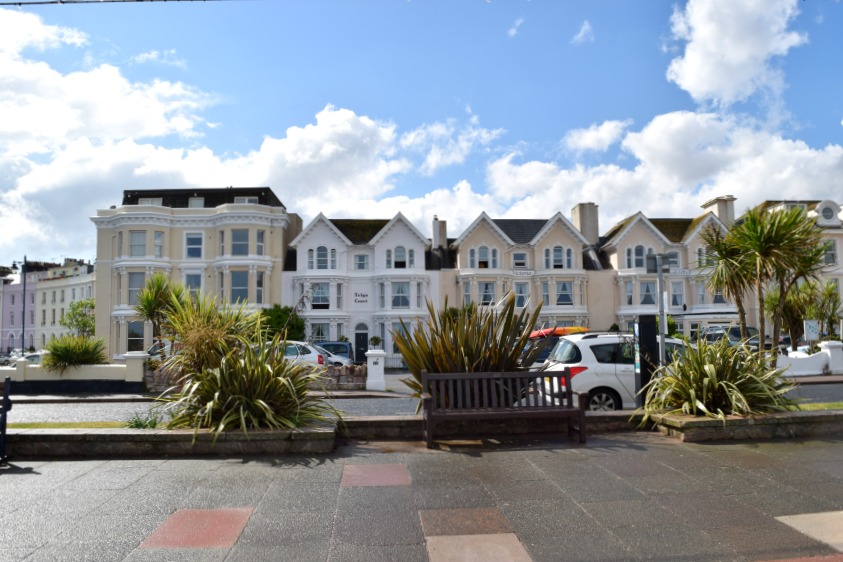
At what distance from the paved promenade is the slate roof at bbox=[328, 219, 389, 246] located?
36682 millimetres

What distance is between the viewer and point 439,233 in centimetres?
4525

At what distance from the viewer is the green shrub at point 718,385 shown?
8141mm

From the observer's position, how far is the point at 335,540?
441cm

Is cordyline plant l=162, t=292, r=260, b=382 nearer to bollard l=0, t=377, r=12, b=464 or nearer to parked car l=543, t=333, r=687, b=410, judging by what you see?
bollard l=0, t=377, r=12, b=464

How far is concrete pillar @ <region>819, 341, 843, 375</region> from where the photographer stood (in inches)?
883

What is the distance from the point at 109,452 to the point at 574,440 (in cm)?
541

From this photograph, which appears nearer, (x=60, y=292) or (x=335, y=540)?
(x=335, y=540)

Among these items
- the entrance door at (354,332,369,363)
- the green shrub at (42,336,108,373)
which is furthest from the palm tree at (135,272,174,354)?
the entrance door at (354,332,369,363)

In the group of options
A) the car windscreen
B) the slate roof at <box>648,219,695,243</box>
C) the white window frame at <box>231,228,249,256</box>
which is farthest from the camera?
the slate roof at <box>648,219,695,243</box>

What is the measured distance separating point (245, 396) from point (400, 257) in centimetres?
3508

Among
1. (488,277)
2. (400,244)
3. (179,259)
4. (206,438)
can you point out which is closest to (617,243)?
(488,277)

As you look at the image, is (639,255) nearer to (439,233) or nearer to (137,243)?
(439,233)

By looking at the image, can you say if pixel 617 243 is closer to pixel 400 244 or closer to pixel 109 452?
pixel 400 244

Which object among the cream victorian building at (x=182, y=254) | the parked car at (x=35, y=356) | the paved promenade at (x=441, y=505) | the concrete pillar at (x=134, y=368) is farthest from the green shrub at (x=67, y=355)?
the cream victorian building at (x=182, y=254)
